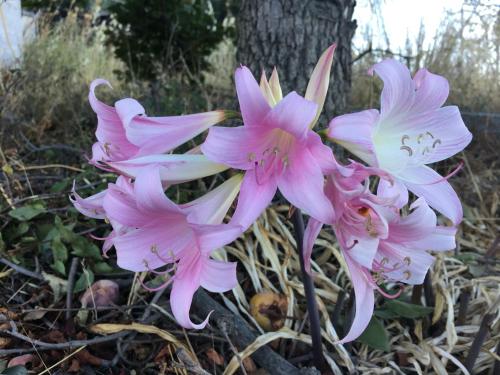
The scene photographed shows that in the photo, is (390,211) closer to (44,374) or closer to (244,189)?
(244,189)

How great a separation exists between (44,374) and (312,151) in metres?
1.10

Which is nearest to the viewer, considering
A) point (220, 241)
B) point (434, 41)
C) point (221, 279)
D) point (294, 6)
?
point (220, 241)

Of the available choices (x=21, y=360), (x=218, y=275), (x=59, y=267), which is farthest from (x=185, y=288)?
(x=59, y=267)

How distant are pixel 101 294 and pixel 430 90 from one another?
4.24ft

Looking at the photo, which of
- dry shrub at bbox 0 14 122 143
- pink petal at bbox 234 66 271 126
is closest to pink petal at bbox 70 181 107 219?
pink petal at bbox 234 66 271 126

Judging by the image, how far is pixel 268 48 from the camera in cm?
250

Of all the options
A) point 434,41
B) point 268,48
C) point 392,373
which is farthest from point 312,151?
point 434,41

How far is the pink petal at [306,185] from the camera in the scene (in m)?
0.93

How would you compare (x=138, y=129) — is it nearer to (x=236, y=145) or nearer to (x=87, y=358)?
(x=236, y=145)

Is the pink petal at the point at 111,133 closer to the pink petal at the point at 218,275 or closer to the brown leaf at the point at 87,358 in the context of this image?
the pink petal at the point at 218,275

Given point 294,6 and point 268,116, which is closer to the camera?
point 268,116

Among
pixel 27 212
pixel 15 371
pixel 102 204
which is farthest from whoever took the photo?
pixel 27 212

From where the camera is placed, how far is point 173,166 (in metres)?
1.04

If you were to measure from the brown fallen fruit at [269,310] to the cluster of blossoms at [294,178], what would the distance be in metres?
0.60
